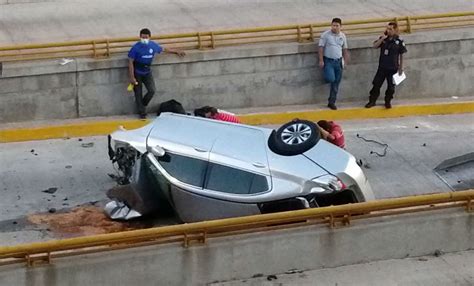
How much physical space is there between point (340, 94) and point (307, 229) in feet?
25.0

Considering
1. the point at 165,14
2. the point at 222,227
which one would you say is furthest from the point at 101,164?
the point at 165,14

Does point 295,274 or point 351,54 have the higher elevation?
point 351,54

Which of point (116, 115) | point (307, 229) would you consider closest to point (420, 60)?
point (116, 115)

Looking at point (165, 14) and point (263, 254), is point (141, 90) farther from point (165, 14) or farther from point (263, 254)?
point (263, 254)

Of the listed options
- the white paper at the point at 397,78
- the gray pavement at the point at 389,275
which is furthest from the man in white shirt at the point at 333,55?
the gray pavement at the point at 389,275

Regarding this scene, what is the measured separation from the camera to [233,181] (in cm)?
1383

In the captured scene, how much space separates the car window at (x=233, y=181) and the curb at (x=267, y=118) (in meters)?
4.82

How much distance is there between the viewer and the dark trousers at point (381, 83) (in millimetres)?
19391

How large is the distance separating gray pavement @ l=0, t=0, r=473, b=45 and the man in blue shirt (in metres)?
1.90

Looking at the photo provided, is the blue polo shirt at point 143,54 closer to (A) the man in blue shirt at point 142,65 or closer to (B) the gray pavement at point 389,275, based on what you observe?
(A) the man in blue shirt at point 142,65

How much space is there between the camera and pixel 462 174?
16.6 m

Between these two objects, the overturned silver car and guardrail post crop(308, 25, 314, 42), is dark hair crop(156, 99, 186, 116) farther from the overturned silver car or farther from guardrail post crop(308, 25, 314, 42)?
the overturned silver car

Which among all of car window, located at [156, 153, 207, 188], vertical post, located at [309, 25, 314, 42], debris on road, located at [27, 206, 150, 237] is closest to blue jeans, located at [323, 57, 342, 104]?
vertical post, located at [309, 25, 314, 42]

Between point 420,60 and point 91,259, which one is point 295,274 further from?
point 420,60
